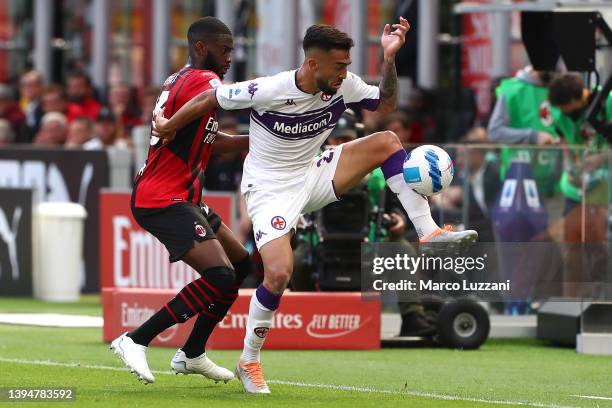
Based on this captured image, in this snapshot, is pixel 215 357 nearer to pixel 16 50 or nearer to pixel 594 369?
pixel 594 369

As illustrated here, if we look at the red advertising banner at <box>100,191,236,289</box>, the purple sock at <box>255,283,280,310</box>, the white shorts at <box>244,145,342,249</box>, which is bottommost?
the red advertising banner at <box>100,191,236,289</box>

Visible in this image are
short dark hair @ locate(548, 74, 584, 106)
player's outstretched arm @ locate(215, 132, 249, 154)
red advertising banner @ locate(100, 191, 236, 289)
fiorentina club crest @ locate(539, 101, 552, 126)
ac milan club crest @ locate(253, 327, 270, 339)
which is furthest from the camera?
red advertising banner @ locate(100, 191, 236, 289)

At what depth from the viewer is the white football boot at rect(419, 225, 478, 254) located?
10188 mm

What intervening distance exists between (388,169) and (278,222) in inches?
28.0

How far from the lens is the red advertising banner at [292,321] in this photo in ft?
43.6

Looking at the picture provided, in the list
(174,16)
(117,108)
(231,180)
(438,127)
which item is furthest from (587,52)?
(174,16)

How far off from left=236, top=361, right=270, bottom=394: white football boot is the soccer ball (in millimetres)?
1391

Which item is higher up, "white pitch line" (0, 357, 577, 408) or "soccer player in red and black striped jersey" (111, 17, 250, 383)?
"soccer player in red and black striped jersey" (111, 17, 250, 383)

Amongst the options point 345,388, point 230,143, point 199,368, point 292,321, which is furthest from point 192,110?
point 292,321

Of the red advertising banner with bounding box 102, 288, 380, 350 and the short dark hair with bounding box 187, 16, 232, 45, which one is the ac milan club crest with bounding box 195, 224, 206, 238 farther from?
the red advertising banner with bounding box 102, 288, 380, 350

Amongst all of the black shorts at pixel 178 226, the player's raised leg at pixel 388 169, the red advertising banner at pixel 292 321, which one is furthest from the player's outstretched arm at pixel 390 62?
the red advertising banner at pixel 292 321

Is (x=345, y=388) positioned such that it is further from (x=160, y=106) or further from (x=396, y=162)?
(x=160, y=106)

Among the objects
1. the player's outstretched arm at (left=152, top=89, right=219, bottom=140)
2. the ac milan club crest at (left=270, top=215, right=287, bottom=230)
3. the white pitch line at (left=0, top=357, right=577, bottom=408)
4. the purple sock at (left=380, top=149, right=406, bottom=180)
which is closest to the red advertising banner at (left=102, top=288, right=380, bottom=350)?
the white pitch line at (left=0, top=357, right=577, bottom=408)

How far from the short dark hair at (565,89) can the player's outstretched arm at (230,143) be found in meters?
5.00
